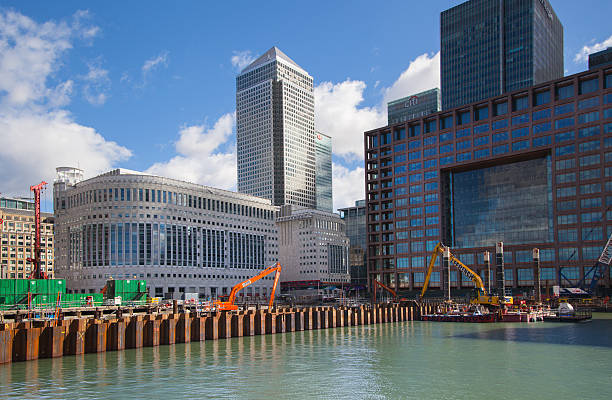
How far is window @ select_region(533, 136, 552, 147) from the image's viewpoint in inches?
5251

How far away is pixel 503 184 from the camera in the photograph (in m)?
146

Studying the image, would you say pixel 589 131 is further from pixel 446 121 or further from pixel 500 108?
pixel 446 121

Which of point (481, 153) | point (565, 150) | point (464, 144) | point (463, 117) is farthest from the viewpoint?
point (463, 117)

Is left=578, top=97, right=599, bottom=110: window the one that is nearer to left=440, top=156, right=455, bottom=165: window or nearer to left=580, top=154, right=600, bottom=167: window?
left=580, top=154, right=600, bottom=167: window

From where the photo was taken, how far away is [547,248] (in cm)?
13275

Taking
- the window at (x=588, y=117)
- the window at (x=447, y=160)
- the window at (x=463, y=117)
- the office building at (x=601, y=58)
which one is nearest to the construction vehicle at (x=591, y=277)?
the window at (x=588, y=117)

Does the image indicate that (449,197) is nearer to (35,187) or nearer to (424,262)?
(424,262)

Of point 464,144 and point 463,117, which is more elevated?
point 463,117

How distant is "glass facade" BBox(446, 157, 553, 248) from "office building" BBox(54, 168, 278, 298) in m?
76.7

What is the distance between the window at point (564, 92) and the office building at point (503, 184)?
0.24 m

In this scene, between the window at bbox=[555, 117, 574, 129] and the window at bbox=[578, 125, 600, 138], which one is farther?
the window at bbox=[555, 117, 574, 129]

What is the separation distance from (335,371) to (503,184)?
11690 centimetres

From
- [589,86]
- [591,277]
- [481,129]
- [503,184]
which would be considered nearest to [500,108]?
[481,129]

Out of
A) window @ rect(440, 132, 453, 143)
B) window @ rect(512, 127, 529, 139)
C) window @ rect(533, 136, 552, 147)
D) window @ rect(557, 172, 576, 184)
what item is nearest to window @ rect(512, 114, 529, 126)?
window @ rect(512, 127, 529, 139)
